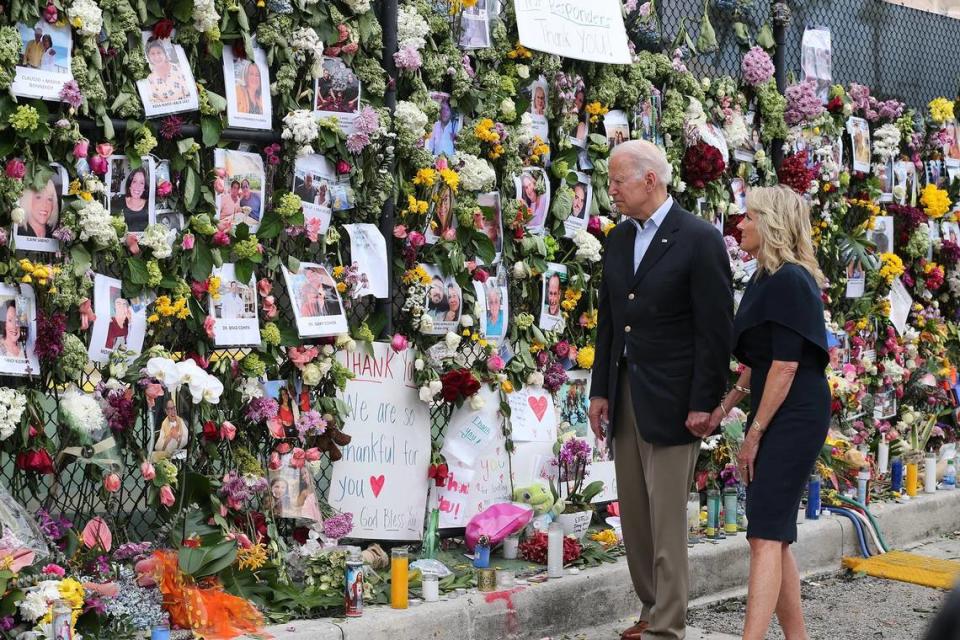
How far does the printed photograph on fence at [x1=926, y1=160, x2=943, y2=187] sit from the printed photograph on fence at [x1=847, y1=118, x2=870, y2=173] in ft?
2.80

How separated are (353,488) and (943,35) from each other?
21.6 ft

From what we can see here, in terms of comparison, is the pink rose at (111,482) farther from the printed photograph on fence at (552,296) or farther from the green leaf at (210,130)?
the printed photograph on fence at (552,296)

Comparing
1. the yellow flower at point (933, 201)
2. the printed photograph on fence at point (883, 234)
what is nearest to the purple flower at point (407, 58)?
the printed photograph on fence at point (883, 234)

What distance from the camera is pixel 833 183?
8.55 meters

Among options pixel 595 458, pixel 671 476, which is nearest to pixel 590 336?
pixel 595 458

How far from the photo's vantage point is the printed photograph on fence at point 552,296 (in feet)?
22.0

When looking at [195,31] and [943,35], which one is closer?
[195,31]

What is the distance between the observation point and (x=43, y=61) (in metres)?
4.78

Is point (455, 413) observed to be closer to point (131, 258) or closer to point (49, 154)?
point (131, 258)

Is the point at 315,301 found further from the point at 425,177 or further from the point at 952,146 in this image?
the point at 952,146

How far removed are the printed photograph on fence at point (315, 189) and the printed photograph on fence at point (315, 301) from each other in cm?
16

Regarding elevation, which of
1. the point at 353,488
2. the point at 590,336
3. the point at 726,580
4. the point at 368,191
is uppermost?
the point at 368,191

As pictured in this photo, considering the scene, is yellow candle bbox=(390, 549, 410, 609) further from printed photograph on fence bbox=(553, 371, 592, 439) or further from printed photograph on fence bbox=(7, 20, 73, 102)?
printed photograph on fence bbox=(7, 20, 73, 102)

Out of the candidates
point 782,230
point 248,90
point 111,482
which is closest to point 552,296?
point 782,230
